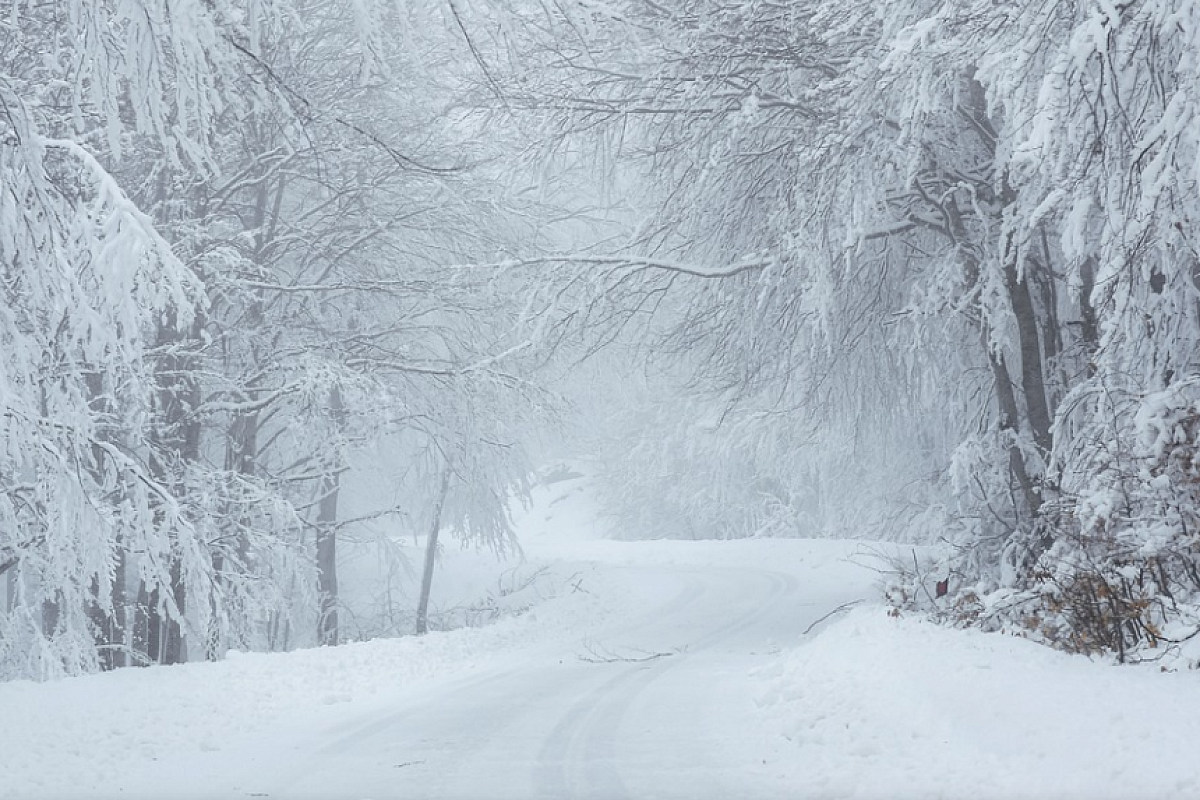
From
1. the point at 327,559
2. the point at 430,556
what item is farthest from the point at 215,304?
the point at 430,556

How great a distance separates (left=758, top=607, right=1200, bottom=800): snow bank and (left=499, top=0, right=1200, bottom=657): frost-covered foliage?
76 cm

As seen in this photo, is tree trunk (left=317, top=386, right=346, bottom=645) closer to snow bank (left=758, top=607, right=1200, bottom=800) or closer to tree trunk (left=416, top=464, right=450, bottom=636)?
tree trunk (left=416, top=464, right=450, bottom=636)

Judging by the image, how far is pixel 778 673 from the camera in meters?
9.40

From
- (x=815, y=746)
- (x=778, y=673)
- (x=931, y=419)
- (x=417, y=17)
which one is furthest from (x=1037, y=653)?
(x=931, y=419)

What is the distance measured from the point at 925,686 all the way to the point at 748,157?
683 centimetres

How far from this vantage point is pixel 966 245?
1125 cm

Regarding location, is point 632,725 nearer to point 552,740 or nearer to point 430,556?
point 552,740

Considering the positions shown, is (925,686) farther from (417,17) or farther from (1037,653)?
(417,17)

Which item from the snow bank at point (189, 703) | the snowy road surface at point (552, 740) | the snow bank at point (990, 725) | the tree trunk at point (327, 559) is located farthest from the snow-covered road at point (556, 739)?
the tree trunk at point (327, 559)

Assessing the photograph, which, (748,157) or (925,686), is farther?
(748,157)

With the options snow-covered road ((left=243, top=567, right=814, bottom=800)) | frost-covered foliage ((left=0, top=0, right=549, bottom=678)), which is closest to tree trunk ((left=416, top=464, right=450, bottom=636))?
frost-covered foliage ((left=0, top=0, right=549, bottom=678))

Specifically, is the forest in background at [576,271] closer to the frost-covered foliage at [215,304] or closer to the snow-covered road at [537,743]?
the frost-covered foliage at [215,304]

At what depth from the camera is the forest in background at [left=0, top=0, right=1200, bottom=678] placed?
5.89 m

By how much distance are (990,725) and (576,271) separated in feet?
26.5
